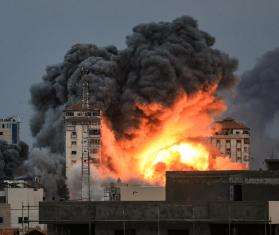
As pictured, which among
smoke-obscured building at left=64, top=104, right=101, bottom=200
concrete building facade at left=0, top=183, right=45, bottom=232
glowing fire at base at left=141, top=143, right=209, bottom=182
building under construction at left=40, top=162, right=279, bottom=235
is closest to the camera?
building under construction at left=40, top=162, right=279, bottom=235

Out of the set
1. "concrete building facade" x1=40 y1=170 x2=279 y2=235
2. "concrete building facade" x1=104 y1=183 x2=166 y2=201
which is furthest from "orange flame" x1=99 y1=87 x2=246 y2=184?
"concrete building facade" x1=40 y1=170 x2=279 y2=235

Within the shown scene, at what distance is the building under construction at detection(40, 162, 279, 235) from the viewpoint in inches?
2469

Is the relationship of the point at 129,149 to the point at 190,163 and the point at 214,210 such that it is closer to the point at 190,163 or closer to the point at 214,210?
the point at 190,163

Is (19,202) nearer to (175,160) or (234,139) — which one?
(175,160)

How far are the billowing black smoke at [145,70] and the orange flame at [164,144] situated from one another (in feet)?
2.80

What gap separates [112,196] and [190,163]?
11.1 m

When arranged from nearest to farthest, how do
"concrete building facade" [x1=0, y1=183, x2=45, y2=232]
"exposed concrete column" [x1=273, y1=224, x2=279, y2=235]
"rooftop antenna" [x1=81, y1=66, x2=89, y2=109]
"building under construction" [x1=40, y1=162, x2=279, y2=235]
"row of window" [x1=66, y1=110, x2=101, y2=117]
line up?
"exposed concrete column" [x1=273, y1=224, x2=279, y2=235]
"building under construction" [x1=40, y1=162, x2=279, y2=235]
"concrete building facade" [x1=0, y1=183, x2=45, y2=232]
"rooftop antenna" [x1=81, y1=66, x2=89, y2=109]
"row of window" [x1=66, y1=110, x2=101, y2=117]

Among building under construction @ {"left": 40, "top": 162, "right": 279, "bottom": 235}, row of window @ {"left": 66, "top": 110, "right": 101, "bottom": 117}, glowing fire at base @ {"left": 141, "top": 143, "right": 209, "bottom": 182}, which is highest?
row of window @ {"left": 66, "top": 110, "right": 101, "bottom": 117}

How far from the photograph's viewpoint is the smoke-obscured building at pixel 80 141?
129000 millimetres

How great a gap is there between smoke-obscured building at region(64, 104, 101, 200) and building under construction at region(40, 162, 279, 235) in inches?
2211

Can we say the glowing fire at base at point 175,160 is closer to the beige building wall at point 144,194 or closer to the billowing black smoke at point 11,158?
the billowing black smoke at point 11,158

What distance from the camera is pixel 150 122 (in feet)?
412

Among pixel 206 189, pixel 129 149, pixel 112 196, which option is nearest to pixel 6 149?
pixel 129 149

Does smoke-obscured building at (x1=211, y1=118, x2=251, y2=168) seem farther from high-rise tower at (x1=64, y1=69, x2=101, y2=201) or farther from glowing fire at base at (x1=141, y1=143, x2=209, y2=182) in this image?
glowing fire at base at (x1=141, y1=143, x2=209, y2=182)
